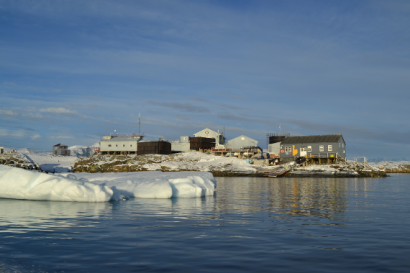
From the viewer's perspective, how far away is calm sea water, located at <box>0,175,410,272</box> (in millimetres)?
7051

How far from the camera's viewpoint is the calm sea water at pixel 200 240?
7.05 meters

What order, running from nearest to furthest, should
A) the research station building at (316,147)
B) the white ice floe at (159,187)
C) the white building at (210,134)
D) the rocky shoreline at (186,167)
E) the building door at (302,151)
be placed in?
the white ice floe at (159,187)
the rocky shoreline at (186,167)
the research station building at (316,147)
the building door at (302,151)
the white building at (210,134)

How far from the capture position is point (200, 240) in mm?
9398

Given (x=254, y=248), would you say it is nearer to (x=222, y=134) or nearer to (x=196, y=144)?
(x=196, y=144)

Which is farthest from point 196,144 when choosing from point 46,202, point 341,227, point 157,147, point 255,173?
→ point 341,227

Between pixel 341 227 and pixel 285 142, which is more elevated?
pixel 285 142

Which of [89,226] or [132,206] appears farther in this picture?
[132,206]

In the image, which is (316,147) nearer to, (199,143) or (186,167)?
(186,167)

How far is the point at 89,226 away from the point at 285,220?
7.25 meters

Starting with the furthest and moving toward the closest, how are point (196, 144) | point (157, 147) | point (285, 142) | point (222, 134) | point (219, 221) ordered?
point (222, 134)
point (196, 144)
point (157, 147)
point (285, 142)
point (219, 221)

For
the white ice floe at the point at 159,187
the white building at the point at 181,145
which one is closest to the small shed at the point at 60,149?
the white building at the point at 181,145

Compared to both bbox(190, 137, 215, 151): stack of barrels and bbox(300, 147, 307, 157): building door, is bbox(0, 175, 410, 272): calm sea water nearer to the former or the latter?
bbox(300, 147, 307, 157): building door

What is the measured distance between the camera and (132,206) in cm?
1694

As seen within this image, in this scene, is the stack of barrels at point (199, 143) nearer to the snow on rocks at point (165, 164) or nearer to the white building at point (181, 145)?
the white building at point (181, 145)
